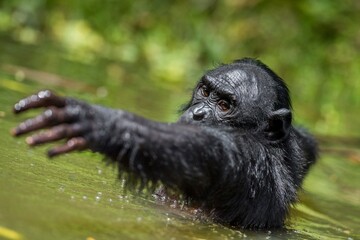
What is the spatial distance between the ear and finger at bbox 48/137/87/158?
1509 millimetres

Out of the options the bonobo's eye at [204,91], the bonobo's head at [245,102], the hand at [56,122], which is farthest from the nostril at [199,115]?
the hand at [56,122]

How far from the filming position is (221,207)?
14.2ft

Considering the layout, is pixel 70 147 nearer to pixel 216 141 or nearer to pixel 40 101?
pixel 40 101

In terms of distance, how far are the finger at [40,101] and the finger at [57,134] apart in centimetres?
14

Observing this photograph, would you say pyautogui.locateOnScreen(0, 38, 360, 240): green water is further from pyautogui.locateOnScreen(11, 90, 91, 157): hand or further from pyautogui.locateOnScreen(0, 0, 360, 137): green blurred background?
pyautogui.locateOnScreen(0, 0, 360, 137): green blurred background

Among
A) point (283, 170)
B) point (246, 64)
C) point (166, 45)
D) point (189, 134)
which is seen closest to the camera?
point (189, 134)

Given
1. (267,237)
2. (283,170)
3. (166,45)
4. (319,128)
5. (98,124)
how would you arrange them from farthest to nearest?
(166,45)
(319,128)
(283,170)
(267,237)
(98,124)

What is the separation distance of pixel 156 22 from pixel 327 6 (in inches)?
147

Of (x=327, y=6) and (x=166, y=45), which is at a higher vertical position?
(x=327, y=6)

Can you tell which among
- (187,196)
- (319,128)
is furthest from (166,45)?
(187,196)

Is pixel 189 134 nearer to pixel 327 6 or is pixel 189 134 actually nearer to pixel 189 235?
pixel 189 235

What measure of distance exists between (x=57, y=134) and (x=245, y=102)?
167 cm

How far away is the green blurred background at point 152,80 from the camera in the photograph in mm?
3648

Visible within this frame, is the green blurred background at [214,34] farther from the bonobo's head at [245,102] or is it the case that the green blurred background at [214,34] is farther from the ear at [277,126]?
Result: the ear at [277,126]
